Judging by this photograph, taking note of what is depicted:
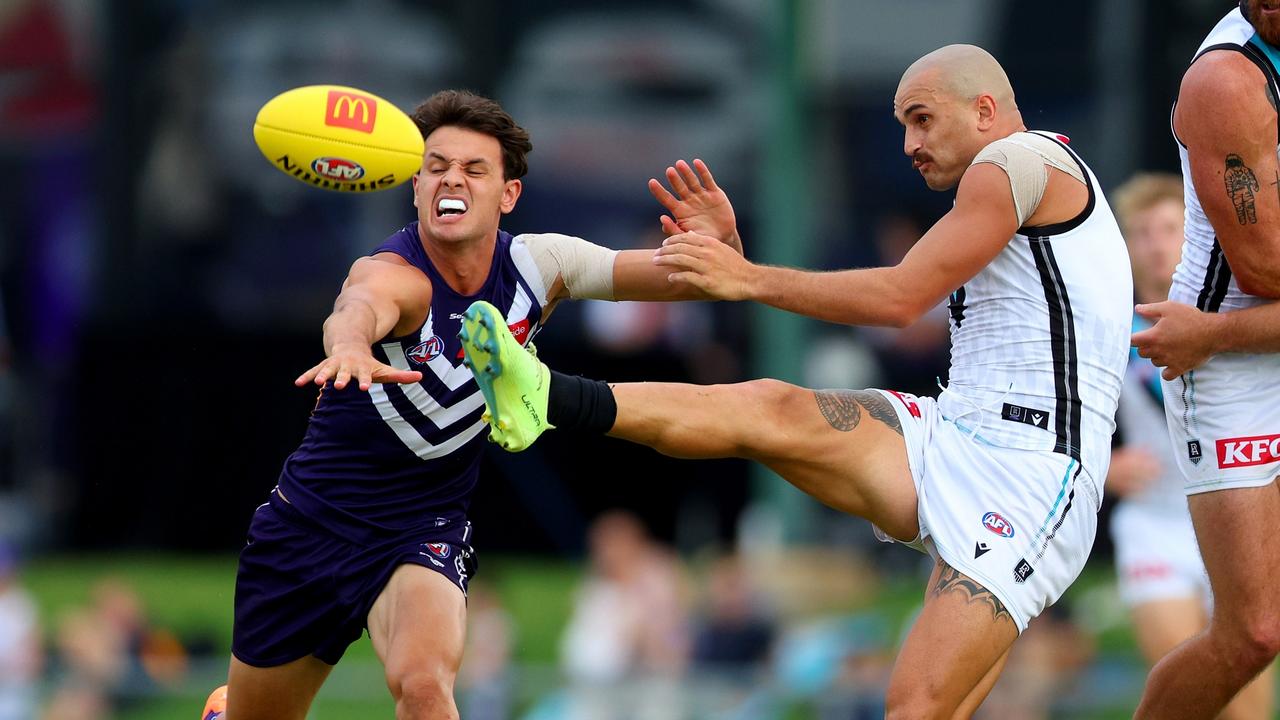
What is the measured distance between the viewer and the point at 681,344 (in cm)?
1371

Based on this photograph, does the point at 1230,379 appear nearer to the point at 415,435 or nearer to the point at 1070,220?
the point at 1070,220

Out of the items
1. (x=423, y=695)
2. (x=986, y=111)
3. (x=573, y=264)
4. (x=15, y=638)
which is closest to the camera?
(x=423, y=695)

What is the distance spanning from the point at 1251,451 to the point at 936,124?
1.52 m

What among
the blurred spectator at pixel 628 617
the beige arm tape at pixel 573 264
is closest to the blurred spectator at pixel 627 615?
the blurred spectator at pixel 628 617

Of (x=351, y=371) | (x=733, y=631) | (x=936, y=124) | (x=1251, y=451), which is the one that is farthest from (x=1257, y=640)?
(x=733, y=631)

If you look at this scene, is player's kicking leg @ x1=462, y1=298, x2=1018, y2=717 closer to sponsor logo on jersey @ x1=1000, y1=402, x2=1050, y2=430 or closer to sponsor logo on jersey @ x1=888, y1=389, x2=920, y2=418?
sponsor logo on jersey @ x1=888, y1=389, x2=920, y2=418

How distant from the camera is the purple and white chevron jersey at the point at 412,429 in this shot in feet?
20.3

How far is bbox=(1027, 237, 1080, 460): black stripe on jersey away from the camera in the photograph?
5.74m

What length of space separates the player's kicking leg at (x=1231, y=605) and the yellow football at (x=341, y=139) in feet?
9.89

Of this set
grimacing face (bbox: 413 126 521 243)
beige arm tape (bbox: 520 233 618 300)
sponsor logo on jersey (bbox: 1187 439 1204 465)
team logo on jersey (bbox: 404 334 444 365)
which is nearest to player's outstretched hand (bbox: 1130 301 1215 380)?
sponsor logo on jersey (bbox: 1187 439 1204 465)

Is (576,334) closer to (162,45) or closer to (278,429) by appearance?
(278,429)

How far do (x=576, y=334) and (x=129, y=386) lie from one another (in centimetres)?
364

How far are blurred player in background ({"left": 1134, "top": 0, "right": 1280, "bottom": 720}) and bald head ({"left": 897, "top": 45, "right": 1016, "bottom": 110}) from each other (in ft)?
1.99

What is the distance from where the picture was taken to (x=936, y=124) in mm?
5832
